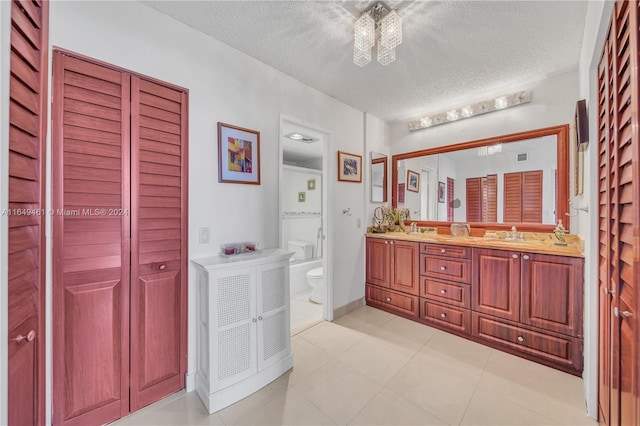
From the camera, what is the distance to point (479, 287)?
90.7 inches

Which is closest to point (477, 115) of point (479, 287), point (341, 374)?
point (479, 287)

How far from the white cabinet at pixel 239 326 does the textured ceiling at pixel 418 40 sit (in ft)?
5.16

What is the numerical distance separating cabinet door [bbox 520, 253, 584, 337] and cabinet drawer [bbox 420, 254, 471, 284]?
16.7 inches

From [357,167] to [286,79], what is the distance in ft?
4.14

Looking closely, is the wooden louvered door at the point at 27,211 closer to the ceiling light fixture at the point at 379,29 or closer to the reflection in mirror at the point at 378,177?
the ceiling light fixture at the point at 379,29

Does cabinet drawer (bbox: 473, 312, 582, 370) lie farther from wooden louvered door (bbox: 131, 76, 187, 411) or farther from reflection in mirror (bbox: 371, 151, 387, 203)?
wooden louvered door (bbox: 131, 76, 187, 411)

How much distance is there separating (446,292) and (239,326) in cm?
196

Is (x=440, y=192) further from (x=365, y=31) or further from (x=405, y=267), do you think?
(x=365, y=31)

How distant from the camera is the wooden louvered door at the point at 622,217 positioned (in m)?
0.74

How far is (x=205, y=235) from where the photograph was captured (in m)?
1.79

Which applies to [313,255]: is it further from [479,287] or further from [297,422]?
[297,422]

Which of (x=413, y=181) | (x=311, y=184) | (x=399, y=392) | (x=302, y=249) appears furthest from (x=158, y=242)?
(x=311, y=184)

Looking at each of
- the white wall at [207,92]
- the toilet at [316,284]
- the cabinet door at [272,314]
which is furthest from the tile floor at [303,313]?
the white wall at [207,92]

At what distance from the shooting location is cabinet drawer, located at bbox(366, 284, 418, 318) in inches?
109
